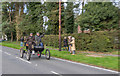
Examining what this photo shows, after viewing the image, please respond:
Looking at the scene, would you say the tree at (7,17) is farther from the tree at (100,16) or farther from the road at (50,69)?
the road at (50,69)

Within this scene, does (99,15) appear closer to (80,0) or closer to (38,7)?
(80,0)

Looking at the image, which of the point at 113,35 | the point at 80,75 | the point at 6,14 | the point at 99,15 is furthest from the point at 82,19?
the point at 6,14

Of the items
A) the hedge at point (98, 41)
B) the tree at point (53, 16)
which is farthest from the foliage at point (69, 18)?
the hedge at point (98, 41)

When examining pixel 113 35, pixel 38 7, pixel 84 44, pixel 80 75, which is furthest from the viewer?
pixel 38 7

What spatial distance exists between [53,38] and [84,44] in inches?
298

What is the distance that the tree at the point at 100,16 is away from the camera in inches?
679

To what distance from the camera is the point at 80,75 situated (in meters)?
6.19

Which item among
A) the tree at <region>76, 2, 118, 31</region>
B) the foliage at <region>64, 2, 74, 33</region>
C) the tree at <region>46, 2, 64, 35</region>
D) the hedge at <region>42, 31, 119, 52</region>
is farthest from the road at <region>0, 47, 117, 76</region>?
the foliage at <region>64, 2, 74, 33</region>

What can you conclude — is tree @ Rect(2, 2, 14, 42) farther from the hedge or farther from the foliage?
the hedge

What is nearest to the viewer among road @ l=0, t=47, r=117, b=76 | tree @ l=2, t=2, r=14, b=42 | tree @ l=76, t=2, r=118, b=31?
road @ l=0, t=47, r=117, b=76

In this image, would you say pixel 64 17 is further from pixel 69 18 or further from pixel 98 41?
pixel 98 41

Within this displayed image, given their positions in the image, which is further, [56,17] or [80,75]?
[56,17]

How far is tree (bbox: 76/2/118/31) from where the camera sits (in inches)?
679

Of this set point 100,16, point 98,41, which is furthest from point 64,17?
point 98,41
